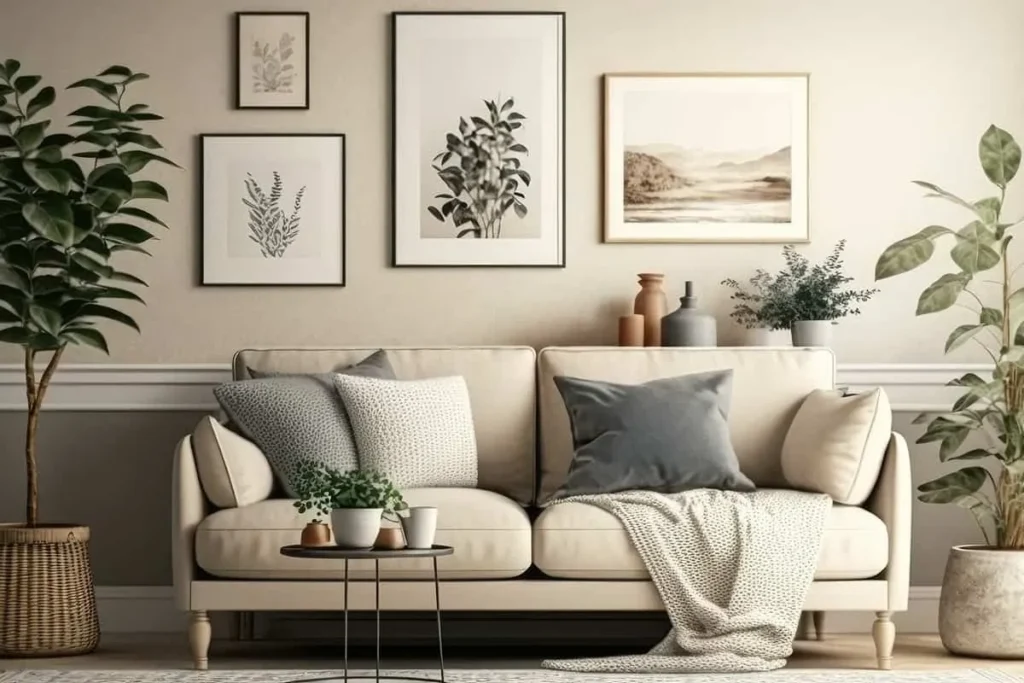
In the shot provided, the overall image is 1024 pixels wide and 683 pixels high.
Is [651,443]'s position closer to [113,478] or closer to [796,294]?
[796,294]

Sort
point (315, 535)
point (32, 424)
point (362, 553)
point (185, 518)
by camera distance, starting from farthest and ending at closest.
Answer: point (32, 424), point (185, 518), point (315, 535), point (362, 553)

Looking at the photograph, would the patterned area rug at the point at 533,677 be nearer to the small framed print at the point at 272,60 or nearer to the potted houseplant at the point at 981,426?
the potted houseplant at the point at 981,426

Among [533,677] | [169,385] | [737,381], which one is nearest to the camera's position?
[533,677]

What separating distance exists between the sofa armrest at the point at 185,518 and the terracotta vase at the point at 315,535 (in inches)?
25.0

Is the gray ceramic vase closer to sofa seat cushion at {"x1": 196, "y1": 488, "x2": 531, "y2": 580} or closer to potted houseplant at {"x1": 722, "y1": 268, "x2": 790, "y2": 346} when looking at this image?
potted houseplant at {"x1": 722, "y1": 268, "x2": 790, "y2": 346}

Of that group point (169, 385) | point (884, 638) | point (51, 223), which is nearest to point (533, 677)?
point (884, 638)

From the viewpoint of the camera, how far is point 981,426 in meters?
4.29

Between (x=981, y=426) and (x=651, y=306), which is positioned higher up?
(x=651, y=306)

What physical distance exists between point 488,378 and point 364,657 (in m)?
0.94

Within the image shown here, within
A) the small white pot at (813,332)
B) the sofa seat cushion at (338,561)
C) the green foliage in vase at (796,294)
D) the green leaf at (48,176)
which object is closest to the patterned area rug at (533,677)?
the sofa seat cushion at (338,561)

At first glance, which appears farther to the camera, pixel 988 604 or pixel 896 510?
pixel 988 604

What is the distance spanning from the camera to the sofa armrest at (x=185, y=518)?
12.7 feet

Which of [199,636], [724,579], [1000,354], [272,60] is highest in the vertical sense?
[272,60]

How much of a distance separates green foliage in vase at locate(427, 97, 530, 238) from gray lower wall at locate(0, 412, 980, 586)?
1.13 metres
